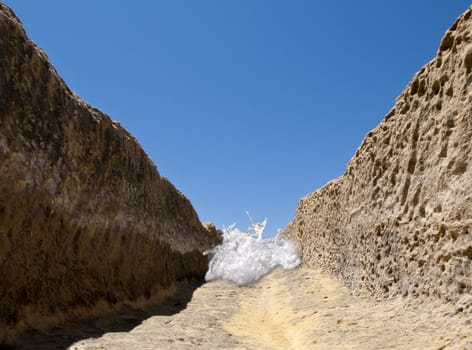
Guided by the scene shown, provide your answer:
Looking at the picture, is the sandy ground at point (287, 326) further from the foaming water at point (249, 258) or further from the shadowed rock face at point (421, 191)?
the foaming water at point (249, 258)

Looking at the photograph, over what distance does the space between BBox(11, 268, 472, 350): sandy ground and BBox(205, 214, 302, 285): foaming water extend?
14.1ft

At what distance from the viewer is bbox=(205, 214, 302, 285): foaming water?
15062mm

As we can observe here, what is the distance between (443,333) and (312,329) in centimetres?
234

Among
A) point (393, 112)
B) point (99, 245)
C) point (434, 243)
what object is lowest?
point (434, 243)

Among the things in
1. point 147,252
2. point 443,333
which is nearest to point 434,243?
point 443,333

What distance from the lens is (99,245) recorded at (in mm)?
7672

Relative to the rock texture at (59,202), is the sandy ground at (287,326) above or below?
below

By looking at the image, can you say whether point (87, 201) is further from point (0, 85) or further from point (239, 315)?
point (239, 315)

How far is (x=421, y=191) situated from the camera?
6.18 m

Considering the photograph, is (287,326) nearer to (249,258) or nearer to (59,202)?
(59,202)

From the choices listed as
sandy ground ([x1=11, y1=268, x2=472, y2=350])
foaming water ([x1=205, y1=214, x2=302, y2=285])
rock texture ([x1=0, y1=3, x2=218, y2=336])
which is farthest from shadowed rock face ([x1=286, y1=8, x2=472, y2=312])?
foaming water ([x1=205, y1=214, x2=302, y2=285])

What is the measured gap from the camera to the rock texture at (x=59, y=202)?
18.2 ft

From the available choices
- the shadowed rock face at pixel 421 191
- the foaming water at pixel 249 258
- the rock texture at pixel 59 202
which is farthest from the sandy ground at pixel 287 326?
the foaming water at pixel 249 258

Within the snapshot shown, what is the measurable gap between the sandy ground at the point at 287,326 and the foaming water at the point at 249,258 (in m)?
4.30
